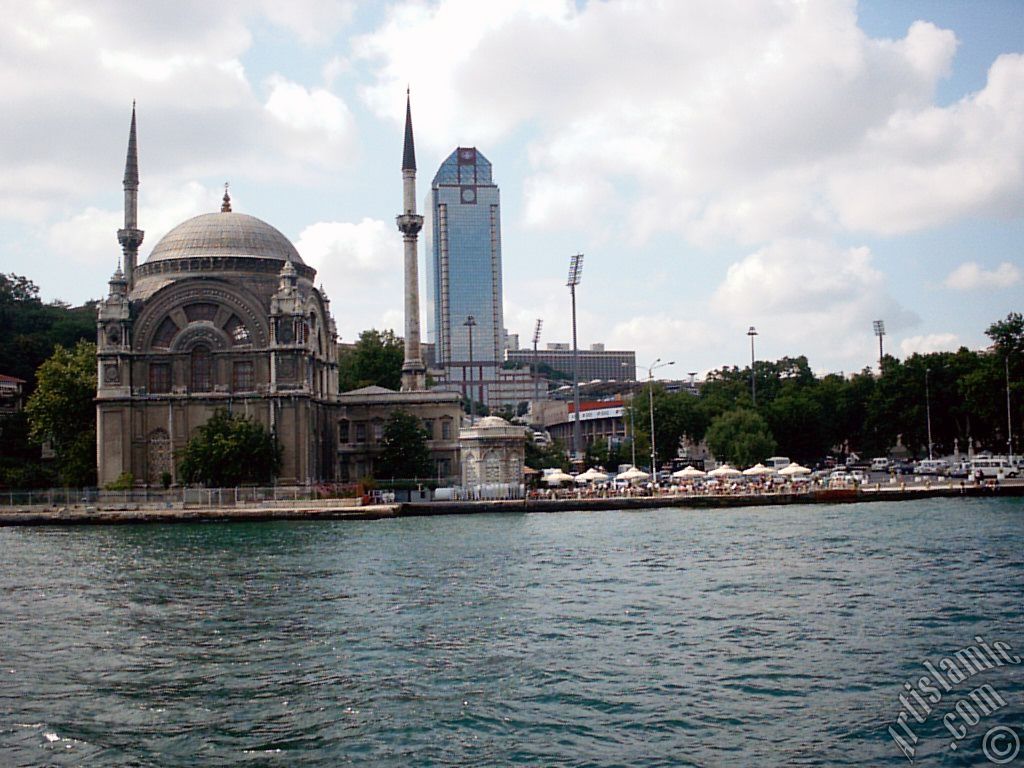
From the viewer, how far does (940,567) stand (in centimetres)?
2608

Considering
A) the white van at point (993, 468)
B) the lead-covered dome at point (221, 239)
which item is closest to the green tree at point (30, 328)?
the lead-covered dome at point (221, 239)

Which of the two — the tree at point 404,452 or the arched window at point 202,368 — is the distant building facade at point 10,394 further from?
the tree at point 404,452

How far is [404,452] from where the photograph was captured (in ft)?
205

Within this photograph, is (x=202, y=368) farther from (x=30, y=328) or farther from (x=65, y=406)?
(x=30, y=328)

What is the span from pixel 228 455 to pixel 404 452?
11.1m

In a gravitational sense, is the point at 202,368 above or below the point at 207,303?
below

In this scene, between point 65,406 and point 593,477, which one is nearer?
point 593,477

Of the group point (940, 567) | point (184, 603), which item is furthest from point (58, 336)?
point (940, 567)

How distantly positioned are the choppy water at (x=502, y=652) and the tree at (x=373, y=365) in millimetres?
48903

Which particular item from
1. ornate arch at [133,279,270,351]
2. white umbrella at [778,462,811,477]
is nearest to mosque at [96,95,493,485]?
ornate arch at [133,279,270,351]

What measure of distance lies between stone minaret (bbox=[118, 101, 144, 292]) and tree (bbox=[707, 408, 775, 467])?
38.7 meters

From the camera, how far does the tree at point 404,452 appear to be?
6241 cm

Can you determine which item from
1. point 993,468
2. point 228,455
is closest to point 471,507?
point 228,455

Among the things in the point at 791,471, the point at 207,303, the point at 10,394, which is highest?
the point at 207,303
